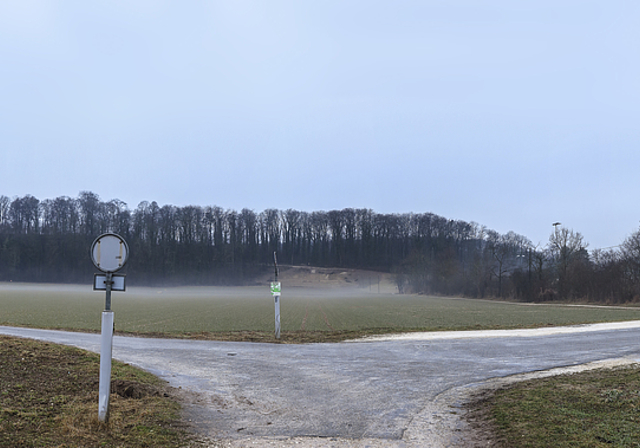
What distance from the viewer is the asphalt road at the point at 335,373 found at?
325 inches

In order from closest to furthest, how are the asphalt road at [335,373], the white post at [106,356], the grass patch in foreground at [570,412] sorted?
the grass patch in foreground at [570,412] → the white post at [106,356] → the asphalt road at [335,373]

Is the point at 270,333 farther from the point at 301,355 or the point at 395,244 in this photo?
the point at 395,244

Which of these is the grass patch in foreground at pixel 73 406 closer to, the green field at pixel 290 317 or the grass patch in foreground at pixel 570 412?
the grass patch in foreground at pixel 570 412

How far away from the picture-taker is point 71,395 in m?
8.35

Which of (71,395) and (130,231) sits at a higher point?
(130,231)

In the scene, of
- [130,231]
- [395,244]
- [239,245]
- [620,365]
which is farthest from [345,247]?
[620,365]

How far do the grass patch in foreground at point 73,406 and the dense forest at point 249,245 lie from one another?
94121 millimetres

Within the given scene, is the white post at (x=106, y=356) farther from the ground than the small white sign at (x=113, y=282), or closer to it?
closer to it

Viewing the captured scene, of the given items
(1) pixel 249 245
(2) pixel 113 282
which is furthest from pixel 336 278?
(2) pixel 113 282

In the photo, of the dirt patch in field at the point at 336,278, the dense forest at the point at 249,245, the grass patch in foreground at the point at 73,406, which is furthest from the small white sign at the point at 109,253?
the dirt patch in field at the point at 336,278

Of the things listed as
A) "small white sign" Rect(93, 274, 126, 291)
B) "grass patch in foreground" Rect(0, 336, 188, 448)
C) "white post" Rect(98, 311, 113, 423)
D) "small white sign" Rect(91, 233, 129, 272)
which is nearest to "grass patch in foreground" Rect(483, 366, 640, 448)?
"grass patch in foreground" Rect(0, 336, 188, 448)

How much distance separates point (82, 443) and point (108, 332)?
155cm

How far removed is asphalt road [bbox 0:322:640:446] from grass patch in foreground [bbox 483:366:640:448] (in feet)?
4.97

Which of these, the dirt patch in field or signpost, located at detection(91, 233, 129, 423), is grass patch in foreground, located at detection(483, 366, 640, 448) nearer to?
signpost, located at detection(91, 233, 129, 423)
